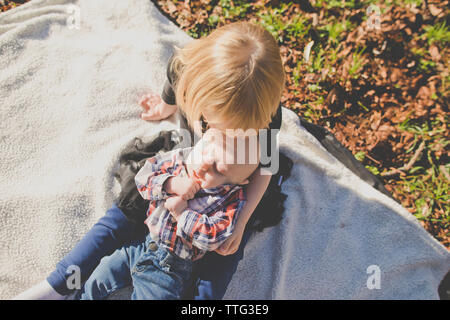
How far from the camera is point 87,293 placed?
1.84 m

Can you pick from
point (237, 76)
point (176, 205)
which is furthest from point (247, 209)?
point (237, 76)

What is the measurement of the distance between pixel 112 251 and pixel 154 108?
1.16 meters

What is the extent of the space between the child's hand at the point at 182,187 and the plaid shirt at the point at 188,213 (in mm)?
31

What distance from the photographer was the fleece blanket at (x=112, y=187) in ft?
7.09

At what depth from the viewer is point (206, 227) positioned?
1.60 metres

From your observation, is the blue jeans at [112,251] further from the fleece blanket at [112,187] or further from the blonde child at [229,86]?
the fleece blanket at [112,187]

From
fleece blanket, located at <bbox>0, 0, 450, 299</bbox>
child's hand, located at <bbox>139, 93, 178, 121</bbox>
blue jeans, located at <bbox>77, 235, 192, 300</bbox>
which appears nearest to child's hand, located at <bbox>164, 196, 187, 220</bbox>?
blue jeans, located at <bbox>77, 235, 192, 300</bbox>

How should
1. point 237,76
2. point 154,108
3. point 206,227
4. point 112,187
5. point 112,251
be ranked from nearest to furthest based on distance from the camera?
point 237,76 → point 206,227 → point 112,251 → point 112,187 → point 154,108

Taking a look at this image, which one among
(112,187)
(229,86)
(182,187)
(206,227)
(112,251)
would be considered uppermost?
(229,86)

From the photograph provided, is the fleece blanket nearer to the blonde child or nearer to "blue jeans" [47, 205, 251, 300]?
"blue jeans" [47, 205, 251, 300]

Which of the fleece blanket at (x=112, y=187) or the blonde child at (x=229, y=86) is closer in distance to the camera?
the blonde child at (x=229, y=86)

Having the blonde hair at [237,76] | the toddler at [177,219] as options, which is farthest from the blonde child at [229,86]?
the toddler at [177,219]

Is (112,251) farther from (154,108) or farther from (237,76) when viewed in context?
(237,76)

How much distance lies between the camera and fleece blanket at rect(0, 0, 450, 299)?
2162 millimetres
